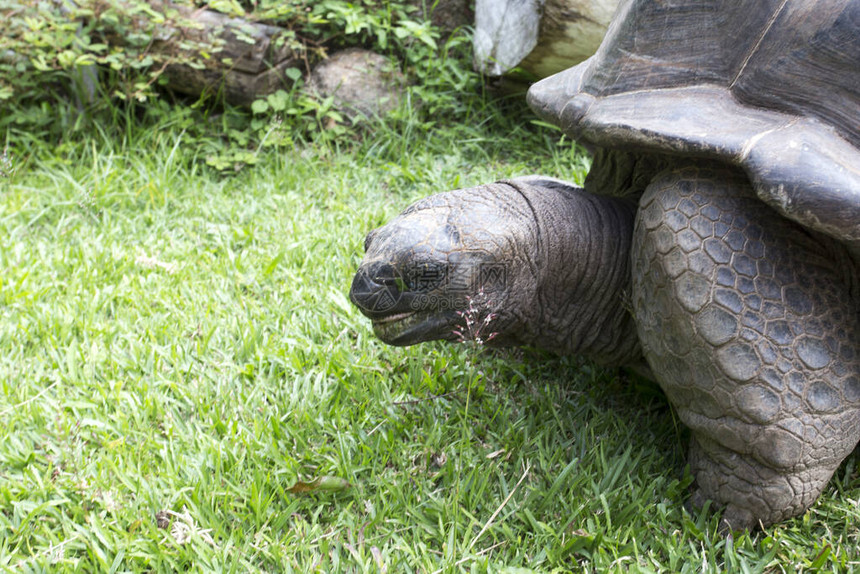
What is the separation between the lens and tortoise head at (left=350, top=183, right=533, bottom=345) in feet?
6.19

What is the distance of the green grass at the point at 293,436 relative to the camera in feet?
5.99

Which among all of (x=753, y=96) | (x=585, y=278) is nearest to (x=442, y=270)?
(x=585, y=278)

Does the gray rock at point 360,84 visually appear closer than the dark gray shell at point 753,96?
No

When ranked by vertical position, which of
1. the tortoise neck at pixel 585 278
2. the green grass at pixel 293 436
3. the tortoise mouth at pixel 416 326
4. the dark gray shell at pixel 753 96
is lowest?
the green grass at pixel 293 436

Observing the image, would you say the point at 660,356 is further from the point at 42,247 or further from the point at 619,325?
the point at 42,247

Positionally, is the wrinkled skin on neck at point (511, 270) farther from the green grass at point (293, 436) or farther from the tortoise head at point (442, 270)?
the green grass at point (293, 436)

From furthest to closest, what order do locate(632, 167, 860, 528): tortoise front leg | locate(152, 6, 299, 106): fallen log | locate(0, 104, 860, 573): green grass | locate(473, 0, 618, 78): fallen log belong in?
locate(152, 6, 299, 106): fallen log
locate(473, 0, 618, 78): fallen log
locate(0, 104, 860, 573): green grass
locate(632, 167, 860, 528): tortoise front leg

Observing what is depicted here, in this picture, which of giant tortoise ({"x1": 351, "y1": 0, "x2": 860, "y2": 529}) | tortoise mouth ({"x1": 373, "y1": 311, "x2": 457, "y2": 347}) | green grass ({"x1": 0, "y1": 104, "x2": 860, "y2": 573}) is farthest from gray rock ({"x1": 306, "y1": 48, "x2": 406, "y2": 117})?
tortoise mouth ({"x1": 373, "y1": 311, "x2": 457, "y2": 347})

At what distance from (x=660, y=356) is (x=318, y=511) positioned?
3.15 ft

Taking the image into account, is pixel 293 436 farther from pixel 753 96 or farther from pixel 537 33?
pixel 537 33

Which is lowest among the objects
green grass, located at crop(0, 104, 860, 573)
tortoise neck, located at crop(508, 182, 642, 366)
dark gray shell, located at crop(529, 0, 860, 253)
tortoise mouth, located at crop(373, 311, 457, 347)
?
green grass, located at crop(0, 104, 860, 573)

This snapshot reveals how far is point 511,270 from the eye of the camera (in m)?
2.00

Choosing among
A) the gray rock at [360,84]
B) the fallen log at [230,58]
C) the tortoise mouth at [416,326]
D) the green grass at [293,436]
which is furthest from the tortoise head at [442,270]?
the fallen log at [230,58]

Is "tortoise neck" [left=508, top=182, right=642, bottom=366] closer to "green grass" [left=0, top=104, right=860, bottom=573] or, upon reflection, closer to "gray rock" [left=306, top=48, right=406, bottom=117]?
"green grass" [left=0, top=104, right=860, bottom=573]
